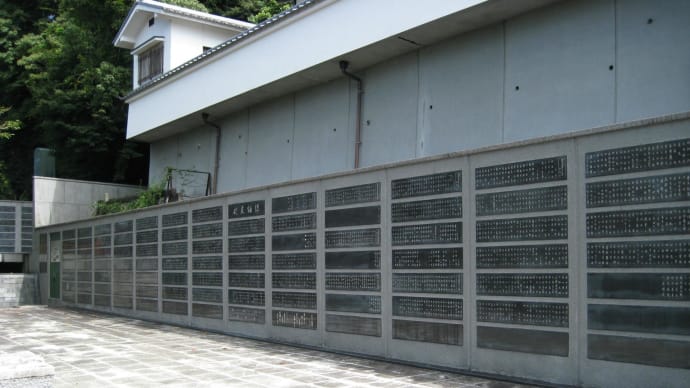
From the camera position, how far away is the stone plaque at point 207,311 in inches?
454

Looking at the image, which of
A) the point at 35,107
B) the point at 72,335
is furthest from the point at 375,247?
the point at 35,107

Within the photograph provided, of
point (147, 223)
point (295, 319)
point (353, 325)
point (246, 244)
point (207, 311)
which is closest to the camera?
point (353, 325)

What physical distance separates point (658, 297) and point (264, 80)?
423 inches

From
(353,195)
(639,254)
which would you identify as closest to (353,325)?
(353,195)

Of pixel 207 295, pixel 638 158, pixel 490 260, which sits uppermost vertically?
pixel 638 158

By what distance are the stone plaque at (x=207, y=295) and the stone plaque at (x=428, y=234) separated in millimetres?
4645

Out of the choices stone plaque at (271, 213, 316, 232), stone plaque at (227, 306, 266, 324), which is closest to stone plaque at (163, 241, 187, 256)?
stone plaque at (227, 306, 266, 324)

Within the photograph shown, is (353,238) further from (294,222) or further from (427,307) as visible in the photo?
(427,307)

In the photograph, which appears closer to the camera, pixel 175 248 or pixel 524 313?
pixel 524 313

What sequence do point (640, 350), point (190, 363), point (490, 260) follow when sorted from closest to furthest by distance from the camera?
point (640, 350), point (490, 260), point (190, 363)

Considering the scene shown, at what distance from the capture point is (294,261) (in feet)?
32.3

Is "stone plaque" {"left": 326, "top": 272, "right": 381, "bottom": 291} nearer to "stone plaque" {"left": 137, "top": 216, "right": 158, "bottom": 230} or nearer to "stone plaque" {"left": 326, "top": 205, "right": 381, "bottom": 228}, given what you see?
"stone plaque" {"left": 326, "top": 205, "right": 381, "bottom": 228}

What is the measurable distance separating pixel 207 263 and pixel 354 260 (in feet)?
13.8

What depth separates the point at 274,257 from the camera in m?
10.3
